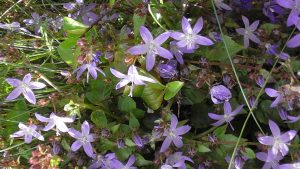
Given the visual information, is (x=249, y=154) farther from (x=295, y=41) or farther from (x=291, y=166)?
(x=295, y=41)

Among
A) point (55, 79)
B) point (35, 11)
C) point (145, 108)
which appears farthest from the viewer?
point (35, 11)

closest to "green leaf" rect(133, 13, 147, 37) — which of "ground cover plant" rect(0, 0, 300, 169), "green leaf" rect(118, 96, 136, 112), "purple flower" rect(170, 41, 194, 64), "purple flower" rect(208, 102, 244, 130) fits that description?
"ground cover plant" rect(0, 0, 300, 169)

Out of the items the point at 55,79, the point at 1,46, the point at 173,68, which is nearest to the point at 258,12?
the point at 173,68

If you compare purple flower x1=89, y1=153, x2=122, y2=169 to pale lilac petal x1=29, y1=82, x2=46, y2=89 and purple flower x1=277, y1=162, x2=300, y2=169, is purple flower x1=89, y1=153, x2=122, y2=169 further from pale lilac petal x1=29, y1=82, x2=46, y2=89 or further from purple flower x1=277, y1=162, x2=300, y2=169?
purple flower x1=277, y1=162, x2=300, y2=169

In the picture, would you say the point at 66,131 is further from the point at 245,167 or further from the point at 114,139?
the point at 245,167

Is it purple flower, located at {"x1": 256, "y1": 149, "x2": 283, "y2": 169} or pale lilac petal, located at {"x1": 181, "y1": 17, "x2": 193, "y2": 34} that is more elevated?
pale lilac petal, located at {"x1": 181, "y1": 17, "x2": 193, "y2": 34}

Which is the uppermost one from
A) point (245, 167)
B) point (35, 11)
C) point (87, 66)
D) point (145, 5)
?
point (145, 5)

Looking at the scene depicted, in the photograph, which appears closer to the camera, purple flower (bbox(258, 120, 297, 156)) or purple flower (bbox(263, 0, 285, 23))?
purple flower (bbox(258, 120, 297, 156))

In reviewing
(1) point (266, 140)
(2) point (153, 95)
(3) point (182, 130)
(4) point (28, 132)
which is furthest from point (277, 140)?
(4) point (28, 132)
